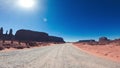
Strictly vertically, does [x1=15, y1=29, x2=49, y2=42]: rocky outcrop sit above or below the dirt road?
above

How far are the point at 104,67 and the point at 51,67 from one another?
4359mm

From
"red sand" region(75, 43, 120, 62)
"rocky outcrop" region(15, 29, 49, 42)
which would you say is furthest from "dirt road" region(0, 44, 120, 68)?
"rocky outcrop" region(15, 29, 49, 42)

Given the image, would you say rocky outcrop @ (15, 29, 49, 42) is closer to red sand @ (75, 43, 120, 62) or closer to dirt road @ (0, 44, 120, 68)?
red sand @ (75, 43, 120, 62)

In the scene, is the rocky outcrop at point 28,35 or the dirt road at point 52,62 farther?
the rocky outcrop at point 28,35

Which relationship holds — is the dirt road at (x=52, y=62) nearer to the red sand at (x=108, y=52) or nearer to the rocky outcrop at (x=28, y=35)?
the red sand at (x=108, y=52)

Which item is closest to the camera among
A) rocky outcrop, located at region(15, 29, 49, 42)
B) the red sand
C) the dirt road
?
the dirt road

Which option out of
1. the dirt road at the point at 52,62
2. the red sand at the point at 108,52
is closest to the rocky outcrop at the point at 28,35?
the red sand at the point at 108,52

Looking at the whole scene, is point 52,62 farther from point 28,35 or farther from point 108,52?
point 28,35

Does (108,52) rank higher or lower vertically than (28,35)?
lower

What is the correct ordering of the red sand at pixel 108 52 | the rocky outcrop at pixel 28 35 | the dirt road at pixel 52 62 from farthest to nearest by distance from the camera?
1. the rocky outcrop at pixel 28 35
2. the red sand at pixel 108 52
3. the dirt road at pixel 52 62

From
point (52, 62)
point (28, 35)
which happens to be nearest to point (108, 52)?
point (52, 62)

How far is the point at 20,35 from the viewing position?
167250mm

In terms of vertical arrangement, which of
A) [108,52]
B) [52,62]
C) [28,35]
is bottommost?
[52,62]

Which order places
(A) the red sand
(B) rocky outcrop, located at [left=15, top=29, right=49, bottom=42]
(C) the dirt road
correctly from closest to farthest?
(C) the dirt road, (A) the red sand, (B) rocky outcrop, located at [left=15, top=29, right=49, bottom=42]
